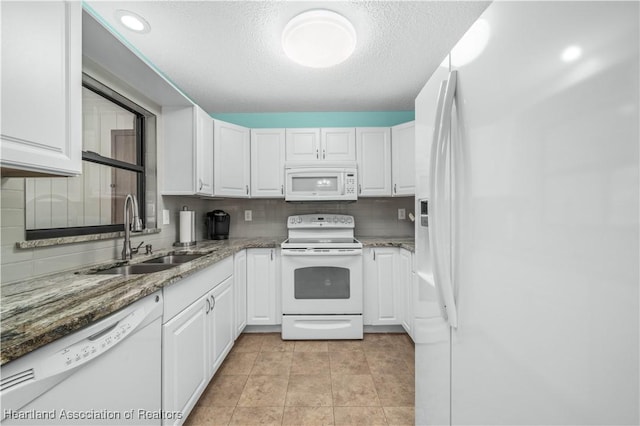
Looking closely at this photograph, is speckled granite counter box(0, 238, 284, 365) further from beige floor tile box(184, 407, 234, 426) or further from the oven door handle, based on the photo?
the oven door handle

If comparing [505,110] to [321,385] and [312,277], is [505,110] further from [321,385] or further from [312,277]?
[312,277]

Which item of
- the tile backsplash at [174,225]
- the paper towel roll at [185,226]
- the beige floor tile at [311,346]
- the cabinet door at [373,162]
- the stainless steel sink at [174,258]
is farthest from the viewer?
the cabinet door at [373,162]

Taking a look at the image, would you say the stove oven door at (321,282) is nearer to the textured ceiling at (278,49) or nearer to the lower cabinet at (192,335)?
the lower cabinet at (192,335)

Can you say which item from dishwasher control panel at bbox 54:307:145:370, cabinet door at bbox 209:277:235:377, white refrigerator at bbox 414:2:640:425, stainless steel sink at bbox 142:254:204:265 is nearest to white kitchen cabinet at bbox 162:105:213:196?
stainless steel sink at bbox 142:254:204:265

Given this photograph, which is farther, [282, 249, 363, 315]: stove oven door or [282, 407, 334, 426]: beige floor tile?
[282, 249, 363, 315]: stove oven door

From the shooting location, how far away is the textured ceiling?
1566 mm

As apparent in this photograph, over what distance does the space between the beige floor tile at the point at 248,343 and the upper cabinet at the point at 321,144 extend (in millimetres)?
1813

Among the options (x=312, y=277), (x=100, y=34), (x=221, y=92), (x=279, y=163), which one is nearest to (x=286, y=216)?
(x=279, y=163)

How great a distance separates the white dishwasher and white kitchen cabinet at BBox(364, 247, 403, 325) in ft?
5.89

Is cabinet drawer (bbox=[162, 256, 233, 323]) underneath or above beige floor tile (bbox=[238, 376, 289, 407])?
above

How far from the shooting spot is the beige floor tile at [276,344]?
7.62 ft

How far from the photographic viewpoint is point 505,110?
69 centimetres

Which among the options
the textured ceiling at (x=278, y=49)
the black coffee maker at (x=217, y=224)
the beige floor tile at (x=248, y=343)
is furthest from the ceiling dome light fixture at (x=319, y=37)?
the beige floor tile at (x=248, y=343)

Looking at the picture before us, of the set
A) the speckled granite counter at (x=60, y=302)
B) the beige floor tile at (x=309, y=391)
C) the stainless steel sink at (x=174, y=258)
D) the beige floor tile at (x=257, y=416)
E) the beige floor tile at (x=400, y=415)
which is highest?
the speckled granite counter at (x=60, y=302)
